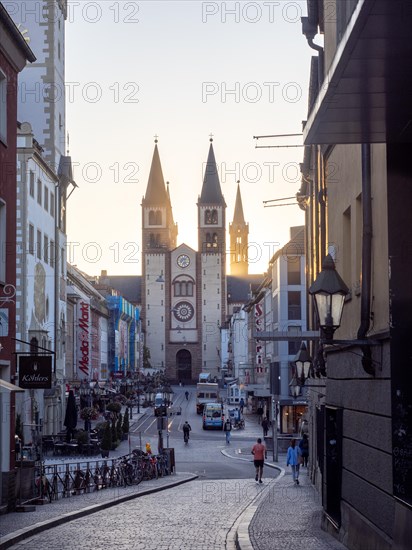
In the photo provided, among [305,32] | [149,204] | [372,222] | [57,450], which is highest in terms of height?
[149,204]

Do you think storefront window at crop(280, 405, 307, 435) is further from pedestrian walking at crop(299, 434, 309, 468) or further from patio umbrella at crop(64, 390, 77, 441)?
pedestrian walking at crop(299, 434, 309, 468)

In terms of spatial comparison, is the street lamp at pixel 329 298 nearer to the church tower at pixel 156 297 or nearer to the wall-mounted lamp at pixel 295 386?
the wall-mounted lamp at pixel 295 386

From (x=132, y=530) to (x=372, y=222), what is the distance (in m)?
8.67

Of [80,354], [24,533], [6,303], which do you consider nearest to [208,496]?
[6,303]

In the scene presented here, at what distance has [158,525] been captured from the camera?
19875 millimetres

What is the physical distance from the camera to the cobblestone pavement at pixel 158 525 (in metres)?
16.7

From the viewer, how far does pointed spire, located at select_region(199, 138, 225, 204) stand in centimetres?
17562

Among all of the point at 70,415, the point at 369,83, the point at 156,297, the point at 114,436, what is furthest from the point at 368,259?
the point at 156,297

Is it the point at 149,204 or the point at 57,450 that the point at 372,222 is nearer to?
the point at 57,450

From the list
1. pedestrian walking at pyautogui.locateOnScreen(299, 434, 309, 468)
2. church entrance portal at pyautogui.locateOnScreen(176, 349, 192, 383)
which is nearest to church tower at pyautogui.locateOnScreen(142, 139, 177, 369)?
church entrance portal at pyautogui.locateOnScreen(176, 349, 192, 383)

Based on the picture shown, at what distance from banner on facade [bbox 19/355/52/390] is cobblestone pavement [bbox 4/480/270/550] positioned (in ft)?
10.4

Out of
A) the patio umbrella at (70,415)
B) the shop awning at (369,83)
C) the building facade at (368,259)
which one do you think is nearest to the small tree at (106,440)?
the patio umbrella at (70,415)

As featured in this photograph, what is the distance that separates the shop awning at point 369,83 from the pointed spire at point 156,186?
167 m

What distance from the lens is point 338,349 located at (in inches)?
623
